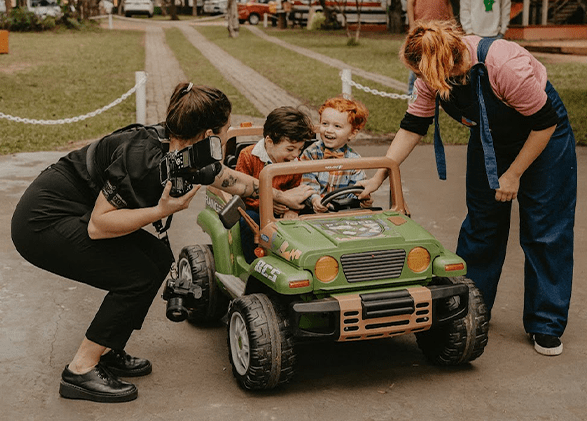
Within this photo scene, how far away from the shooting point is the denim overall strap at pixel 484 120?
168 inches

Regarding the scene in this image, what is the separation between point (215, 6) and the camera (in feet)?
196

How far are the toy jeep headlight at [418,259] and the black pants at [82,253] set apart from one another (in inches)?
47.0

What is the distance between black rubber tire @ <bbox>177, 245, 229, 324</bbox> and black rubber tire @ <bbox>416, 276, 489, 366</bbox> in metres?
1.29

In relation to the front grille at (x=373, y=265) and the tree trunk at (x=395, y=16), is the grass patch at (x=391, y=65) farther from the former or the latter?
the front grille at (x=373, y=265)

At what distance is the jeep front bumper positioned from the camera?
3896mm

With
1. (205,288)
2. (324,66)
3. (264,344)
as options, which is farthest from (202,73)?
(264,344)

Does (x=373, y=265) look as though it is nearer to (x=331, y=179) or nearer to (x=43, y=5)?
(x=331, y=179)

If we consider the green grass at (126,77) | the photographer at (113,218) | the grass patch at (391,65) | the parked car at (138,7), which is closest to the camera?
the photographer at (113,218)

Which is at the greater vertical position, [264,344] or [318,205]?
[318,205]

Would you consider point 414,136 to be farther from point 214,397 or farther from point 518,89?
point 214,397

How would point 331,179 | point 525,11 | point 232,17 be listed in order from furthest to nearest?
point 232,17, point 525,11, point 331,179

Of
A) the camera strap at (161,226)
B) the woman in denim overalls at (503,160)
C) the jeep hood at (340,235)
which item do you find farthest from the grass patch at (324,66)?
the camera strap at (161,226)

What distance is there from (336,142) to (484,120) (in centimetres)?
99

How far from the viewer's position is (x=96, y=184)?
12.9 feet
